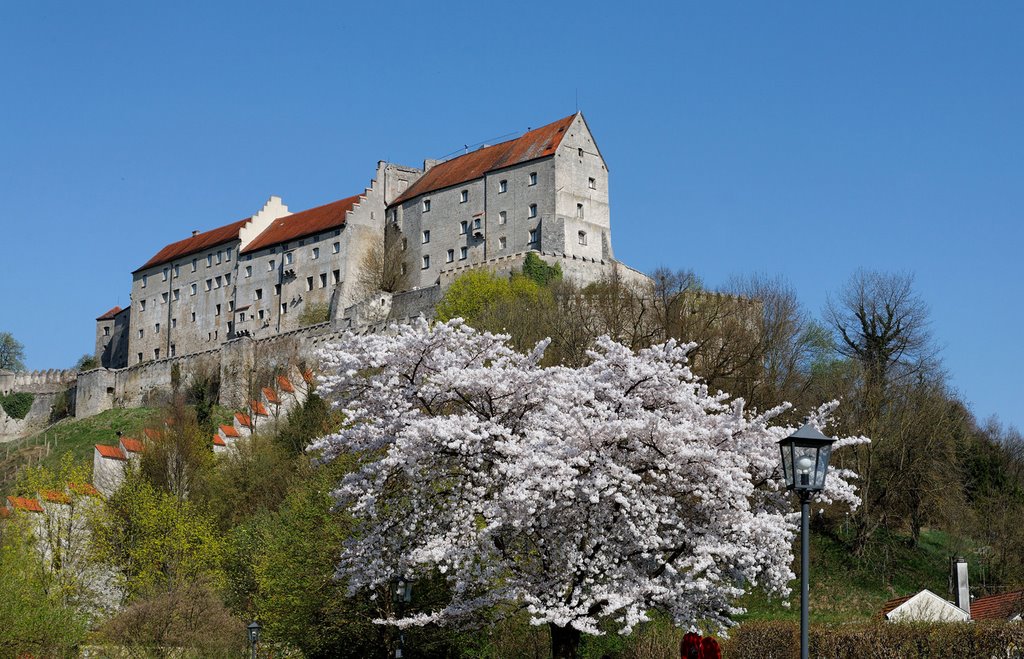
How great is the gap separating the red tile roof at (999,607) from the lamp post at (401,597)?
52.3ft

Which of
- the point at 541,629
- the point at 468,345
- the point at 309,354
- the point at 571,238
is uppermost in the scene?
the point at 571,238

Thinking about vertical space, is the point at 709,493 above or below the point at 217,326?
below

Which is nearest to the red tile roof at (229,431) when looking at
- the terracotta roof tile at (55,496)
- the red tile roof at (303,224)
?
the terracotta roof tile at (55,496)

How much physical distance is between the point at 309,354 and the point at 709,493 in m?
61.6

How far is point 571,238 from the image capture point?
81312 mm

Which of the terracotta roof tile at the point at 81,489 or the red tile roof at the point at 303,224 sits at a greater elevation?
the red tile roof at the point at 303,224

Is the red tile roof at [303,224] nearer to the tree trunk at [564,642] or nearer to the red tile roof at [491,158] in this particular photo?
the red tile roof at [491,158]

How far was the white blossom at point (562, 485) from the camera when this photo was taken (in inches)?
965

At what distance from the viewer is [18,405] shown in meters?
111

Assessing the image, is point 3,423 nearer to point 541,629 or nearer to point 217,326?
point 217,326

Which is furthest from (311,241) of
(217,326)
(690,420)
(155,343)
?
(690,420)

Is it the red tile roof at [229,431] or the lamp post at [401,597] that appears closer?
the lamp post at [401,597]

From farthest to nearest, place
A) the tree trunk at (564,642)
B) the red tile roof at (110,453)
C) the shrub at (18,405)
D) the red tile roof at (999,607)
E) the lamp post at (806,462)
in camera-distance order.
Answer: the shrub at (18,405) → the red tile roof at (110,453) → the red tile roof at (999,607) → the tree trunk at (564,642) → the lamp post at (806,462)

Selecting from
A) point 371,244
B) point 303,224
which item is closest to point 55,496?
point 371,244
